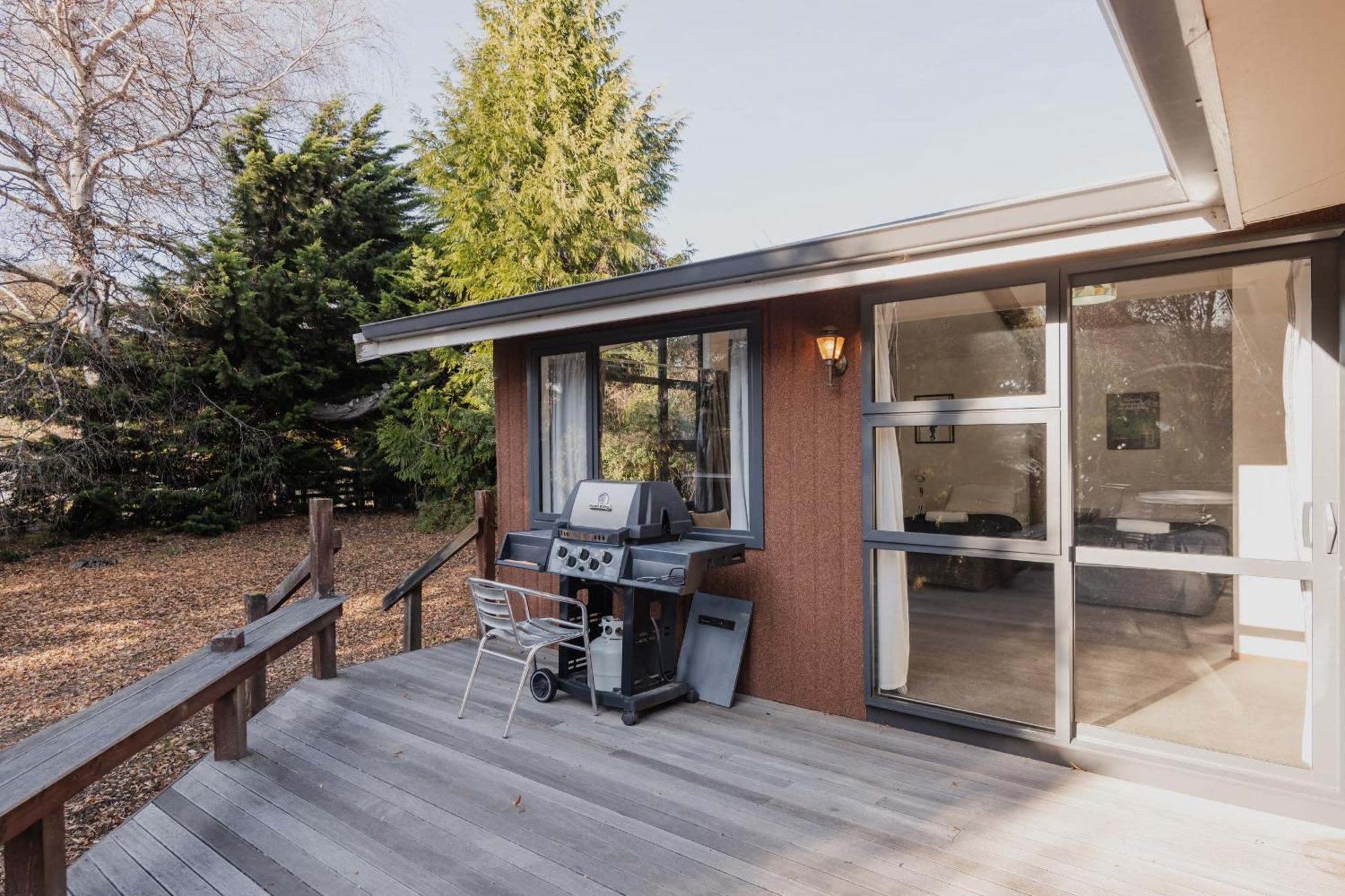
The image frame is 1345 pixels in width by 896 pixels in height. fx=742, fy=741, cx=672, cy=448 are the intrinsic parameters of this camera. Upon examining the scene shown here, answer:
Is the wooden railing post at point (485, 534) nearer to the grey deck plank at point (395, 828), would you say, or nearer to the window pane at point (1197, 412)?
the grey deck plank at point (395, 828)


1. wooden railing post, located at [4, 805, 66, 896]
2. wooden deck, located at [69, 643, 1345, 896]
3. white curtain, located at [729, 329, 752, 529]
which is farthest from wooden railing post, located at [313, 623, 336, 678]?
white curtain, located at [729, 329, 752, 529]

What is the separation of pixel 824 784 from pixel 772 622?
108cm

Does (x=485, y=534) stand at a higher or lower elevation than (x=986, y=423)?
lower

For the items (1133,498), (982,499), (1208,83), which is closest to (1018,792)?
(1133,498)

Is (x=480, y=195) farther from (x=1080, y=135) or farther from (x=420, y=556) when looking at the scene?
(x=1080, y=135)

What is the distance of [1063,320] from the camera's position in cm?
304

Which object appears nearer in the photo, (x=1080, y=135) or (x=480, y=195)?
(x=480, y=195)

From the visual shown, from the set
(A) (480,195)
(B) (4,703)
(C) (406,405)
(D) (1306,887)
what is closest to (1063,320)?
(D) (1306,887)

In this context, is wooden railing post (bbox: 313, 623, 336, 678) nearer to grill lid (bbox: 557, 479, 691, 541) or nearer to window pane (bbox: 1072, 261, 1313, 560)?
grill lid (bbox: 557, 479, 691, 541)

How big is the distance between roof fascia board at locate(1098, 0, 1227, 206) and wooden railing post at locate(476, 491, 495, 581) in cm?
441

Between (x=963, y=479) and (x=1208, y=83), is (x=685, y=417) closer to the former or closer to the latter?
(x=963, y=479)

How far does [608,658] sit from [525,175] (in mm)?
8240

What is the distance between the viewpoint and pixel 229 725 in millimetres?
3260

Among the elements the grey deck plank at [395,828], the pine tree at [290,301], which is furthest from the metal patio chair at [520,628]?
the pine tree at [290,301]
